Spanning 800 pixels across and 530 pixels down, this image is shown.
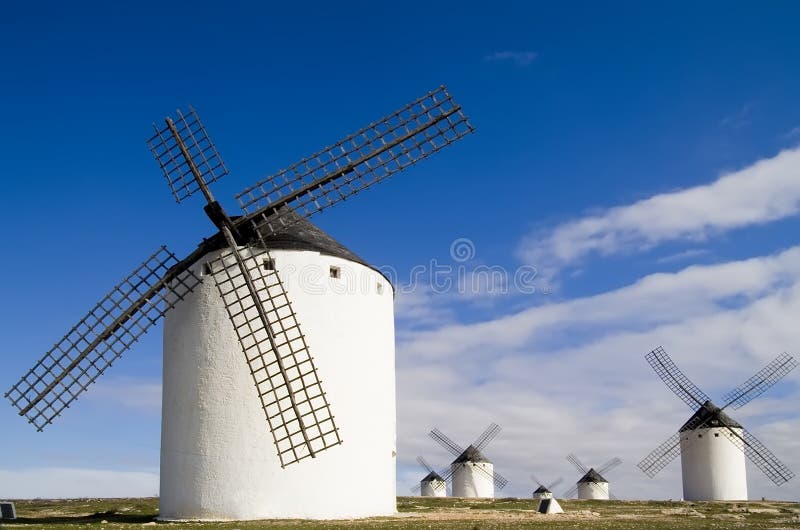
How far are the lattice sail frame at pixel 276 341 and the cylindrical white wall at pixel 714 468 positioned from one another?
1102 inches

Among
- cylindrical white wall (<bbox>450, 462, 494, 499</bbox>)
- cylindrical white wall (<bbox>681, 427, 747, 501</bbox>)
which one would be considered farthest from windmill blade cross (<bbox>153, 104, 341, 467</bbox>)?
cylindrical white wall (<bbox>450, 462, 494, 499</bbox>)

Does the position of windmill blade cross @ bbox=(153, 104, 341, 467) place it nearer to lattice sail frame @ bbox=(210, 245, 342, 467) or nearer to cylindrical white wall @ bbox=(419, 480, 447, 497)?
lattice sail frame @ bbox=(210, 245, 342, 467)

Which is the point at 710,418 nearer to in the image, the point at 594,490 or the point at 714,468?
the point at 714,468

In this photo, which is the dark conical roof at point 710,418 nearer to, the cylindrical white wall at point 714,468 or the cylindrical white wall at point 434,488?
the cylindrical white wall at point 714,468

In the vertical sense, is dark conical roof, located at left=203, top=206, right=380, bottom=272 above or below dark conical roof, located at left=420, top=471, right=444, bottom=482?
above

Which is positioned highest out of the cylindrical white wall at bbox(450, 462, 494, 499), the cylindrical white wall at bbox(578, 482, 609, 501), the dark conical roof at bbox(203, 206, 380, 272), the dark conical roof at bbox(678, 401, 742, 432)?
the dark conical roof at bbox(203, 206, 380, 272)

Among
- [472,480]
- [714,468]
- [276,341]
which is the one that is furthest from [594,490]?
[276,341]

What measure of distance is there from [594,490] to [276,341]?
144 feet

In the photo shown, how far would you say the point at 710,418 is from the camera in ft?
141

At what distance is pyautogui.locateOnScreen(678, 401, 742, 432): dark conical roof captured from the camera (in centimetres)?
4288

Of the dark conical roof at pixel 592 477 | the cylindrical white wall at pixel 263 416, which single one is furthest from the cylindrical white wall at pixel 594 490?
the cylindrical white wall at pixel 263 416

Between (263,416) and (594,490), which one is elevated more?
(263,416)

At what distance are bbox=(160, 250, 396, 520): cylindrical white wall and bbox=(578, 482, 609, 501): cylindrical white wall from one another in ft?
129

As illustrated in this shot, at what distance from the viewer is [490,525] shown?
1955 cm
